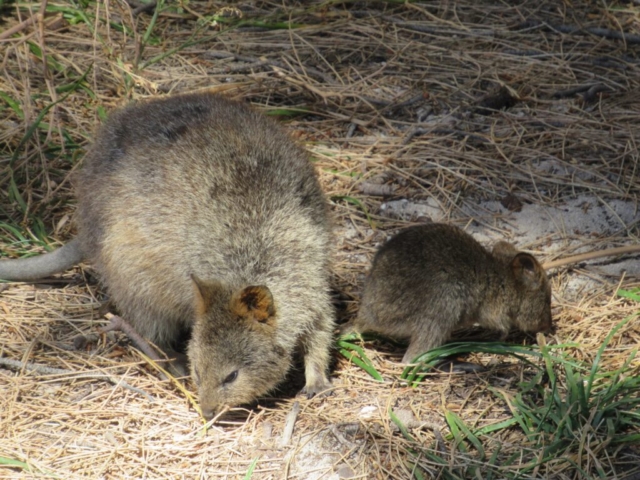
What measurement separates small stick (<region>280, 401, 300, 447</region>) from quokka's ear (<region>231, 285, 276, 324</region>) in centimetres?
48

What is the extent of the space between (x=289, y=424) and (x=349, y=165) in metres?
2.29

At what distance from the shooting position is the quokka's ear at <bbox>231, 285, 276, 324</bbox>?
3.65 metres

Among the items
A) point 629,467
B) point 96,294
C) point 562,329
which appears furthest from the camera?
point 96,294

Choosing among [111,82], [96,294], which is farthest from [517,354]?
[111,82]

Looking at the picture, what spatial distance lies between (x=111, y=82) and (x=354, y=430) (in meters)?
3.63

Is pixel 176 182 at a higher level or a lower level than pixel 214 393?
higher

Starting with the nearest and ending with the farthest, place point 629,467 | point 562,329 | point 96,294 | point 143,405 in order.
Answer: point 629,467 < point 143,405 < point 562,329 < point 96,294

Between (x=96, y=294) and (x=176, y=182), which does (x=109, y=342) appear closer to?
(x=96, y=294)

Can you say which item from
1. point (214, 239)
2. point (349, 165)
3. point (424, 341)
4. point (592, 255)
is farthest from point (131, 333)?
point (592, 255)

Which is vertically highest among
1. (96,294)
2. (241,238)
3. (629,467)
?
(241,238)

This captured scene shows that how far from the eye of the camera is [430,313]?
13.4 feet

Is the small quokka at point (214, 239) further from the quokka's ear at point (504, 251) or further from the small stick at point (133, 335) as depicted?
the quokka's ear at point (504, 251)

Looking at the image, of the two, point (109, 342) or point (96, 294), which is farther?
point (96, 294)

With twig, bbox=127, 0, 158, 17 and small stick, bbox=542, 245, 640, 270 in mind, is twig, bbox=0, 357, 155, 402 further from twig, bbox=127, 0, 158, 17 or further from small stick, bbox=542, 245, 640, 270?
twig, bbox=127, 0, 158, 17
